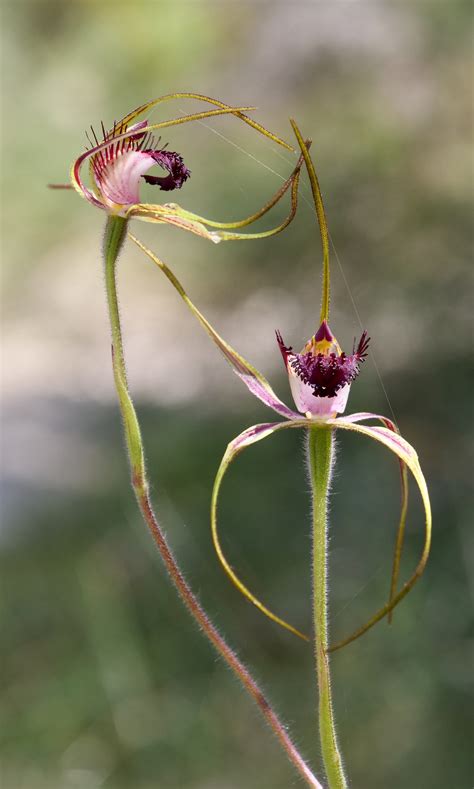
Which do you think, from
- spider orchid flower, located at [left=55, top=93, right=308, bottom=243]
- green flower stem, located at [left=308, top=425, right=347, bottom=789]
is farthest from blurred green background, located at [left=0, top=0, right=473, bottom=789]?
green flower stem, located at [left=308, top=425, right=347, bottom=789]

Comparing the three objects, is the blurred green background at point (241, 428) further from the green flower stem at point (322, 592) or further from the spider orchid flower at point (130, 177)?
the green flower stem at point (322, 592)

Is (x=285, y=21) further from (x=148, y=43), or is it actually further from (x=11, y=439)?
(x=11, y=439)

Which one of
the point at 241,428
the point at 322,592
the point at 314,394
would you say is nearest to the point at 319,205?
the point at 314,394

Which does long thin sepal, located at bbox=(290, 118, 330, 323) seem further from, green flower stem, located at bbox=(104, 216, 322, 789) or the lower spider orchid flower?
green flower stem, located at bbox=(104, 216, 322, 789)

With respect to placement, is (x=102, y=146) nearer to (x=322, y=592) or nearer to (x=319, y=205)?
(x=319, y=205)

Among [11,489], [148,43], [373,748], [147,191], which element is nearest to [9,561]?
[11,489]

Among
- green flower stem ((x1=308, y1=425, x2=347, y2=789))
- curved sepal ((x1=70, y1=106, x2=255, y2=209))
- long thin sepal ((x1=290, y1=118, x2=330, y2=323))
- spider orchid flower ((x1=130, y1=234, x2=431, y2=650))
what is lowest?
green flower stem ((x1=308, y1=425, x2=347, y2=789))
